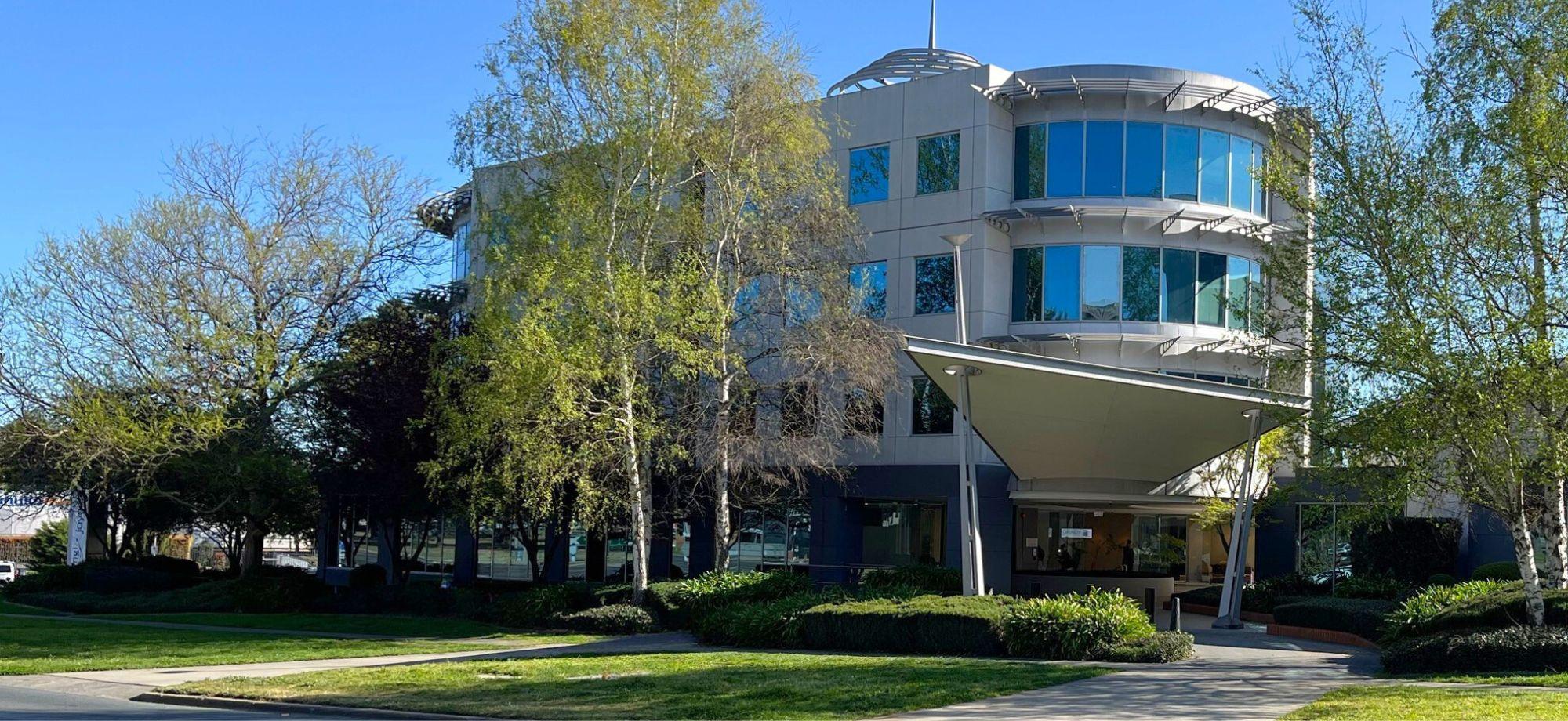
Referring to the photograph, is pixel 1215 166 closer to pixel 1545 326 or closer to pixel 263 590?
pixel 1545 326

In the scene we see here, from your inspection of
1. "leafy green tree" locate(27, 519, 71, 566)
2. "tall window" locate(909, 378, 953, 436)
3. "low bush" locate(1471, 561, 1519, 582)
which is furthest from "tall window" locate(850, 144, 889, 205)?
"leafy green tree" locate(27, 519, 71, 566)

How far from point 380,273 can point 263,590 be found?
8622 mm

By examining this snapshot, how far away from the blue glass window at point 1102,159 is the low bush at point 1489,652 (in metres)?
17.2

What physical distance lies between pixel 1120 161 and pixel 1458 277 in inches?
583

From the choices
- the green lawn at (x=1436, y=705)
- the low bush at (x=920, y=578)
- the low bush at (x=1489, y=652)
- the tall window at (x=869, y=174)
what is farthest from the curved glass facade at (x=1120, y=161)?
the green lawn at (x=1436, y=705)

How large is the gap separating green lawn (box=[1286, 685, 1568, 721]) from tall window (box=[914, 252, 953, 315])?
1961cm

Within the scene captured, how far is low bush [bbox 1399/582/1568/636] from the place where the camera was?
18.9m

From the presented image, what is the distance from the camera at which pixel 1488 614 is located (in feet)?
63.3

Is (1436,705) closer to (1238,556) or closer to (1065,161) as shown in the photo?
(1238,556)

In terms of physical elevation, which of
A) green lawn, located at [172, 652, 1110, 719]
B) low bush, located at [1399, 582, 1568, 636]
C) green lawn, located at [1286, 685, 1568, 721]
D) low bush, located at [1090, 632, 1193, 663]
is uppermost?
low bush, located at [1399, 582, 1568, 636]

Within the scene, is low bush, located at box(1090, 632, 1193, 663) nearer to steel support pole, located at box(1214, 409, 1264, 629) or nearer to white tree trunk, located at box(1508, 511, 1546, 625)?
white tree trunk, located at box(1508, 511, 1546, 625)

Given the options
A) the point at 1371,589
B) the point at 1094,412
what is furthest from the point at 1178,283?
the point at 1094,412

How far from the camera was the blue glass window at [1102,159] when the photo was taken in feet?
110

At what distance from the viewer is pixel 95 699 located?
17078mm
